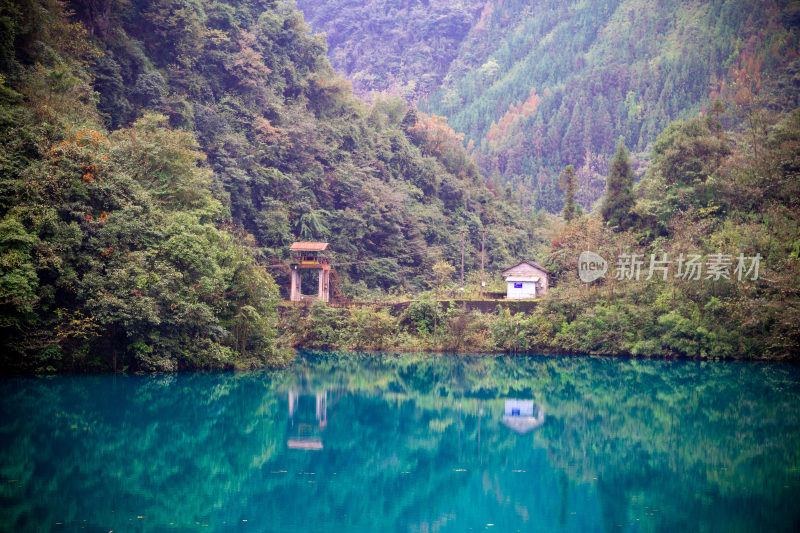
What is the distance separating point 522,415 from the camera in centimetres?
1642

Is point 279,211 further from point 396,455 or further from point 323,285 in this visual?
point 396,455

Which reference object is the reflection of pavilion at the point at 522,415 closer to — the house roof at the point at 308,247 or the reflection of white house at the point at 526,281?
the reflection of white house at the point at 526,281

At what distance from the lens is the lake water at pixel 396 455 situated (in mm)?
8844

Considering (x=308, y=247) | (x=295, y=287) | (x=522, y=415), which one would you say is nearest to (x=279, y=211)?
(x=308, y=247)

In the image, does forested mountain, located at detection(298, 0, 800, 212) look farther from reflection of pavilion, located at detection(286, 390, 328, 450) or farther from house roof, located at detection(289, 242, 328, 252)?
reflection of pavilion, located at detection(286, 390, 328, 450)

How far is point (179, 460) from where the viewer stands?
11352 millimetres

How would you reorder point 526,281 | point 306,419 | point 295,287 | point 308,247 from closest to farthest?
point 306,419 → point 308,247 → point 295,287 → point 526,281

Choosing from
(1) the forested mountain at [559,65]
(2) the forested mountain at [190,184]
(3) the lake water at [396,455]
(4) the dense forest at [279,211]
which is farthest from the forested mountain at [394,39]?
(3) the lake water at [396,455]

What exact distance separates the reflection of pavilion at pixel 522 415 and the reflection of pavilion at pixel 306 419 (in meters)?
4.03

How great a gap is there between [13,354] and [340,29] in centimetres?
9615

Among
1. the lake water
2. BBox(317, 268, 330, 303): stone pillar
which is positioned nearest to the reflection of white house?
BBox(317, 268, 330, 303): stone pillar

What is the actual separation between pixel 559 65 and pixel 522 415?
→ 90362mm

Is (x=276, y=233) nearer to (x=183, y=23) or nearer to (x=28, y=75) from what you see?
(x=183, y=23)

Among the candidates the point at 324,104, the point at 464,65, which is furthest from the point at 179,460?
the point at 464,65
